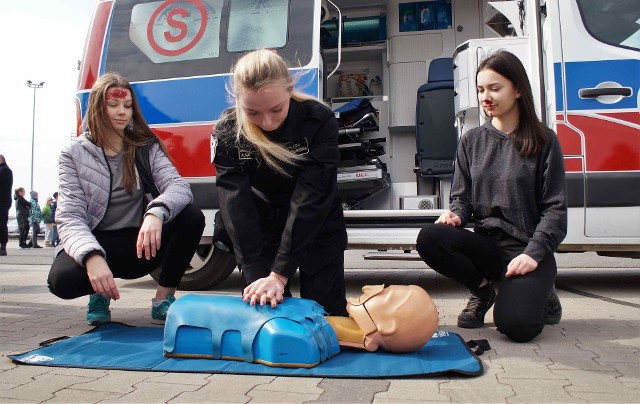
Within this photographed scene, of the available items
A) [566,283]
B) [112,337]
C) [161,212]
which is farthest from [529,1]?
[112,337]

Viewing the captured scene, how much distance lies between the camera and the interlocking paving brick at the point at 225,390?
1.78 m

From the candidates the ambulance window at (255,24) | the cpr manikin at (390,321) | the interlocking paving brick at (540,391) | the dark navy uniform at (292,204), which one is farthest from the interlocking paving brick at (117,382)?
the ambulance window at (255,24)

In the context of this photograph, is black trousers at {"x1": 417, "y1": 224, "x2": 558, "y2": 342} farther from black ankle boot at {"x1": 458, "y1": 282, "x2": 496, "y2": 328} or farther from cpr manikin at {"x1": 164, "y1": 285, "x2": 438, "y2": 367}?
cpr manikin at {"x1": 164, "y1": 285, "x2": 438, "y2": 367}

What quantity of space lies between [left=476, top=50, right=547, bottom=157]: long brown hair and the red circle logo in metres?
2.34

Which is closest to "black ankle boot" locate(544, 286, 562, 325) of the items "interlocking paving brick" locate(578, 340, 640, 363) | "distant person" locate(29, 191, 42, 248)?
"interlocking paving brick" locate(578, 340, 640, 363)

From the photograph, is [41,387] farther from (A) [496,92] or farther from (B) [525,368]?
(A) [496,92]

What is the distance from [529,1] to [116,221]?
9.70 feet

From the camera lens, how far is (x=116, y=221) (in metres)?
2.89

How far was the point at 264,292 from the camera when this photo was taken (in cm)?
220

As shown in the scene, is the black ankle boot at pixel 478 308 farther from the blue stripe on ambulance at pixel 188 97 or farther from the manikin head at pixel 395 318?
the blue stripe on ambulance at pixel 188 97

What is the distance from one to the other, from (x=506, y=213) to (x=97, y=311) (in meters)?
2.06

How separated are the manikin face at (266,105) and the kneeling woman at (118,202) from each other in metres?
0.69

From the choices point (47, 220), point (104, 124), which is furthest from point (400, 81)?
point (47, 220)

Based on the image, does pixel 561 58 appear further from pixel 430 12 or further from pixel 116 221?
pixel 116 221
